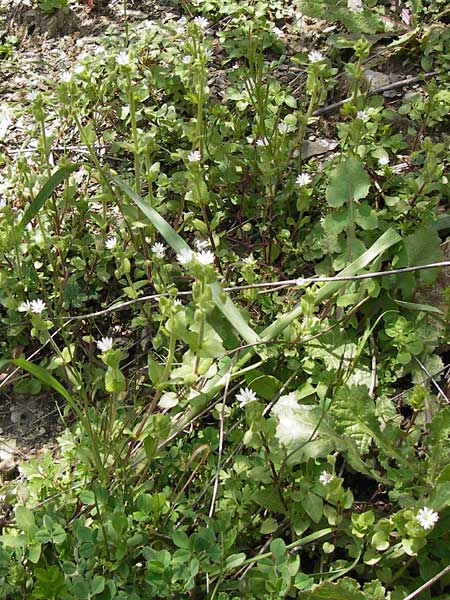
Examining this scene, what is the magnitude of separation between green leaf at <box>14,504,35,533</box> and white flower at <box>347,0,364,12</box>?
2598 millimetres

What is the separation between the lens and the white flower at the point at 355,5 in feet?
11.2

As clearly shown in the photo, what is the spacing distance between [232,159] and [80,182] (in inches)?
28.1

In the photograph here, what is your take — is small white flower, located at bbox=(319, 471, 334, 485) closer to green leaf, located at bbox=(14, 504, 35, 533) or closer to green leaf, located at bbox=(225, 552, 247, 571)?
green leaf, located at bbox=(225, 552, 247, 571)

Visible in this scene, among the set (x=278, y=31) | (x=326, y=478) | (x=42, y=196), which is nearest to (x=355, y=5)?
(x=278, y=31)

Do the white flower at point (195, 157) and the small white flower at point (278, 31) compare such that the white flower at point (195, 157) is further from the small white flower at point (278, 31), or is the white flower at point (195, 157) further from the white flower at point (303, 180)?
the small white flower at point (278, 31)

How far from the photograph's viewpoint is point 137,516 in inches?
77.3

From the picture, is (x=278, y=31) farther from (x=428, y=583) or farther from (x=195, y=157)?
(x=428, y=583)

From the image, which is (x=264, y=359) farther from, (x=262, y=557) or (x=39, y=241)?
(x=39, y=241)

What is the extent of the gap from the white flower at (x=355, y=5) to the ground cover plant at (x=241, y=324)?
12 millimetres

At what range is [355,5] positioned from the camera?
3.45m

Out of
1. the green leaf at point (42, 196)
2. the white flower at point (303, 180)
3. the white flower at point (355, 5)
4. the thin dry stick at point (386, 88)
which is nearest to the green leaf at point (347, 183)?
the white flower at point (303, 180)

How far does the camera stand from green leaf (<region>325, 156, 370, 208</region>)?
2.53 m

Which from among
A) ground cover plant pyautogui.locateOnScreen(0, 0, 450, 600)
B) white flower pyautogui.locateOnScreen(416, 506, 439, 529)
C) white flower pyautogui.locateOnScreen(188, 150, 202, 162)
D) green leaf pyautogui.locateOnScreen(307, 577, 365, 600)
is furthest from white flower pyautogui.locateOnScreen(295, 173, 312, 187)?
green leaf pyautogui.locateOnScreen(307, 577, 365, 600)

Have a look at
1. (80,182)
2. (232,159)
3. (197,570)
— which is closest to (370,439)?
(197,570)
